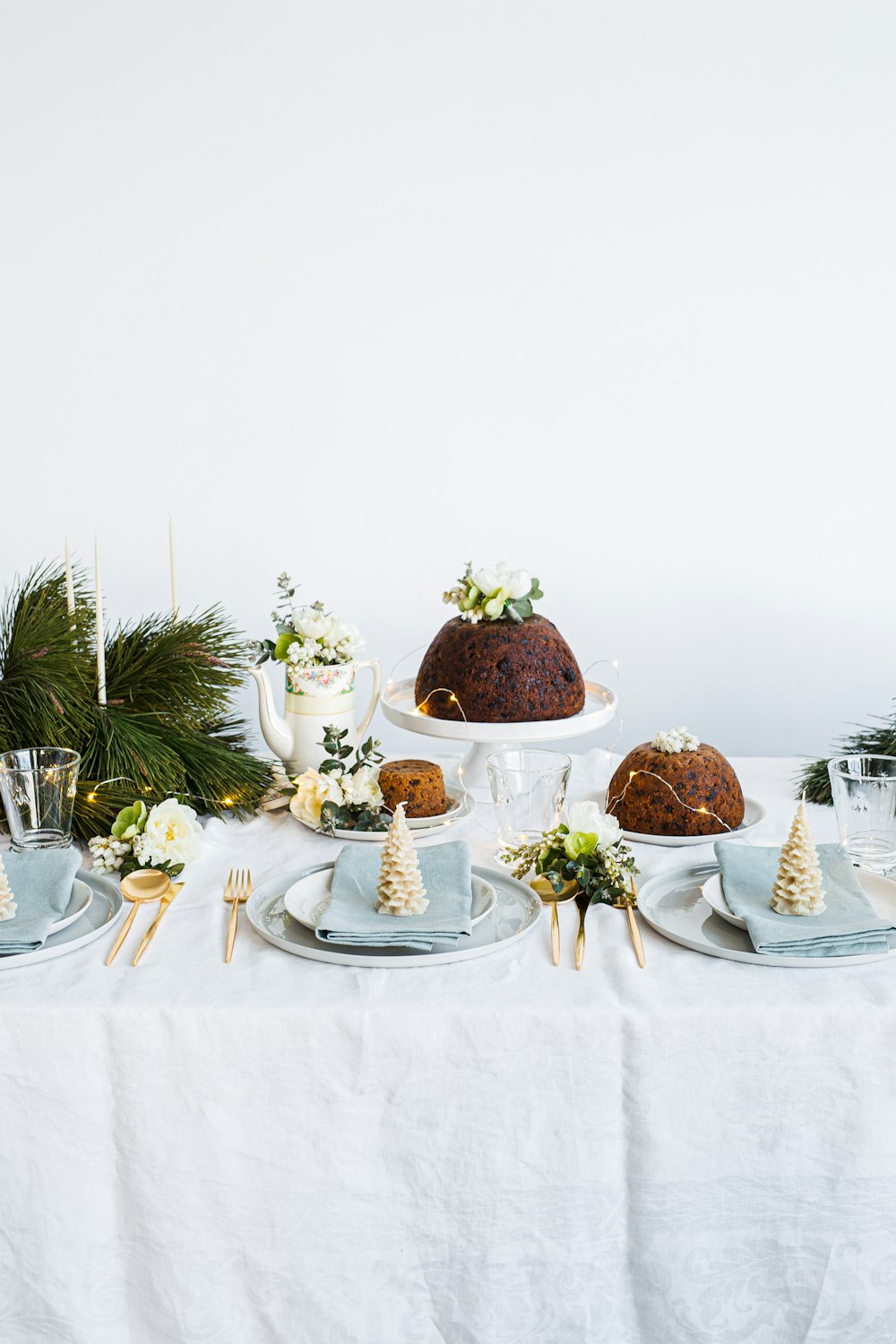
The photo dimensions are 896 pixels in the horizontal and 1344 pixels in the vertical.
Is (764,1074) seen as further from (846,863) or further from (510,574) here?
(510,574)

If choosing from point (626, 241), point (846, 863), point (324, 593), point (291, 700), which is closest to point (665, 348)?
point (626, 241)

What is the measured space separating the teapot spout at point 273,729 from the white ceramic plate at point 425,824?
0.19 m

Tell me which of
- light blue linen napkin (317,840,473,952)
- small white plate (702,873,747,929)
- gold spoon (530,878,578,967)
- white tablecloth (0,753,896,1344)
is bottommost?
white tablecloth (0,753,896,1344)

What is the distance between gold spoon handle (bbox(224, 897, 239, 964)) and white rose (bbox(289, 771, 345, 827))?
0.83ft

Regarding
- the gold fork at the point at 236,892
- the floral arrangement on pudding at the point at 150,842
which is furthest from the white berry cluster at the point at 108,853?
the gold fork at the point at 236,892

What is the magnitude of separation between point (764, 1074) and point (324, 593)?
1.72 meters

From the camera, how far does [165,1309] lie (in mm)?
874

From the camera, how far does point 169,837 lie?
3.71ft

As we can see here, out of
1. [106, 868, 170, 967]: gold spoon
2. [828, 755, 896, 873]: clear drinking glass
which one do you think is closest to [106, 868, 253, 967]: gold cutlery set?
[106, 868, 170, 967]: gold spoon

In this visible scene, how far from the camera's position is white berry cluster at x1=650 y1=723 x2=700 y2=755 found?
4.01 ft

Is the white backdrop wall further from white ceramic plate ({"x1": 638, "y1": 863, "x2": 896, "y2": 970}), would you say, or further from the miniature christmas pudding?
white ceramic plate ({"x1": 638, "y1": 863, "x2": 896, "y2": 970})

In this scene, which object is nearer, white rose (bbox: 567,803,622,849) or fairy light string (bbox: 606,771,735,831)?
white rose (bbox: 567,803,622,849)

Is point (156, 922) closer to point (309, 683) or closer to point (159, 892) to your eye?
point (159, 892)

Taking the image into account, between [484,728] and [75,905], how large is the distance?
1.67 ft
